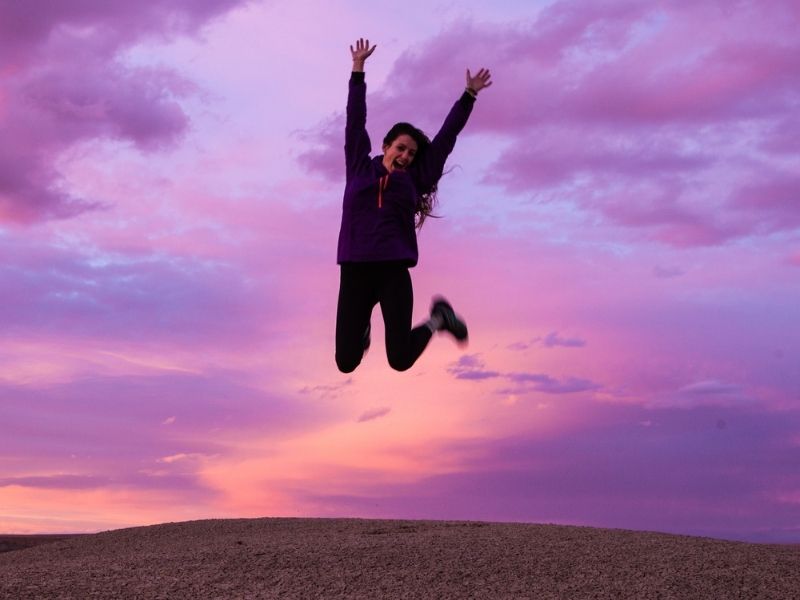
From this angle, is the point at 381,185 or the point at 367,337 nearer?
the point at 381,185

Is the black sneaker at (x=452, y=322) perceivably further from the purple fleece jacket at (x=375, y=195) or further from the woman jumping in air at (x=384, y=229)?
the purple fleece jacket at (x=375, y=195)

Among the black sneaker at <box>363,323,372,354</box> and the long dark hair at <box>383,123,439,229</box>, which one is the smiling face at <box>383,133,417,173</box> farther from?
the black sneaker at <box>363,323,372,354</box>

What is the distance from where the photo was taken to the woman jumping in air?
6.36 meters

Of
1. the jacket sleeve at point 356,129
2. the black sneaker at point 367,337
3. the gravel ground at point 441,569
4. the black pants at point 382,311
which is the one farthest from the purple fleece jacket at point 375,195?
the gravel ground at point 441,569

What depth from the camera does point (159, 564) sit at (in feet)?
28.2

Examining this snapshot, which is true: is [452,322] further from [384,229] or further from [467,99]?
[467,99]

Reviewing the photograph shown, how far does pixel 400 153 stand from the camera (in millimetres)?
6652

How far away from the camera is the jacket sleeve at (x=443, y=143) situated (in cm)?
671

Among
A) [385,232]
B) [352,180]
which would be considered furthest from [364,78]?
[385,232]

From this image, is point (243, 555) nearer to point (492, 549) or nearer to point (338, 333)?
point (492, 549)

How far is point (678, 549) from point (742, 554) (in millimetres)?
673

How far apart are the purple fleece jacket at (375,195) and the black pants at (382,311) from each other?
15 cm

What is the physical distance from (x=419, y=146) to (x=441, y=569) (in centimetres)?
371

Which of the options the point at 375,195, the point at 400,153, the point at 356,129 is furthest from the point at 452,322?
the point at 356,129
